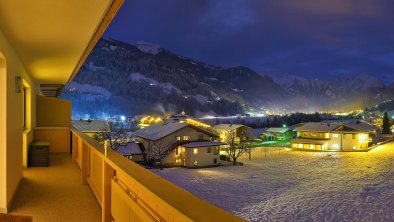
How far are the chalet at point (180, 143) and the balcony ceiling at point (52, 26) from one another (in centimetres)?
2234

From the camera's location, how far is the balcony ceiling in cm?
342

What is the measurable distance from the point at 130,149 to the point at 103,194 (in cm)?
2769

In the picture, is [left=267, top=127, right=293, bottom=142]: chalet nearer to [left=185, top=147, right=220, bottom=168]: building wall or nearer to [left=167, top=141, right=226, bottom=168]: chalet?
[left=167, top=141, right=226, bottom=168]: chalet

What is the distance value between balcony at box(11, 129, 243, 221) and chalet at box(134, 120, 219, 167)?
1930 cm

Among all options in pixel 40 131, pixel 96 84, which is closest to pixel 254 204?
pixel 40 131

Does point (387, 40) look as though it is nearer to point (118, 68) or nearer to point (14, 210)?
point (118, 68)

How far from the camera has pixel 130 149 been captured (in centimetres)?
3080

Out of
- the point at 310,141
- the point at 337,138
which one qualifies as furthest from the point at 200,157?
the point at 337,138

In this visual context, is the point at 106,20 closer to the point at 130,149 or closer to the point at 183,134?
the point at 183,134

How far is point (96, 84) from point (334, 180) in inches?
3361

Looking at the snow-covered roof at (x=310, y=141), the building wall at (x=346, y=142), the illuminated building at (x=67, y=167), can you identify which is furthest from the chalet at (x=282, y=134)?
the illuminated building at (x=67, y=167)

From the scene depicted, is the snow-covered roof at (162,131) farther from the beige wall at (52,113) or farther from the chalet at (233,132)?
the beige wall at (52,113)

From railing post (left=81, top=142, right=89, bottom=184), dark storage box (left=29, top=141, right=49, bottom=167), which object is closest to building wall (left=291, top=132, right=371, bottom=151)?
dark storage box (left=29, top=141, right=49, bottom=167)

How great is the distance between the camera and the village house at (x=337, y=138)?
37.7 metres
